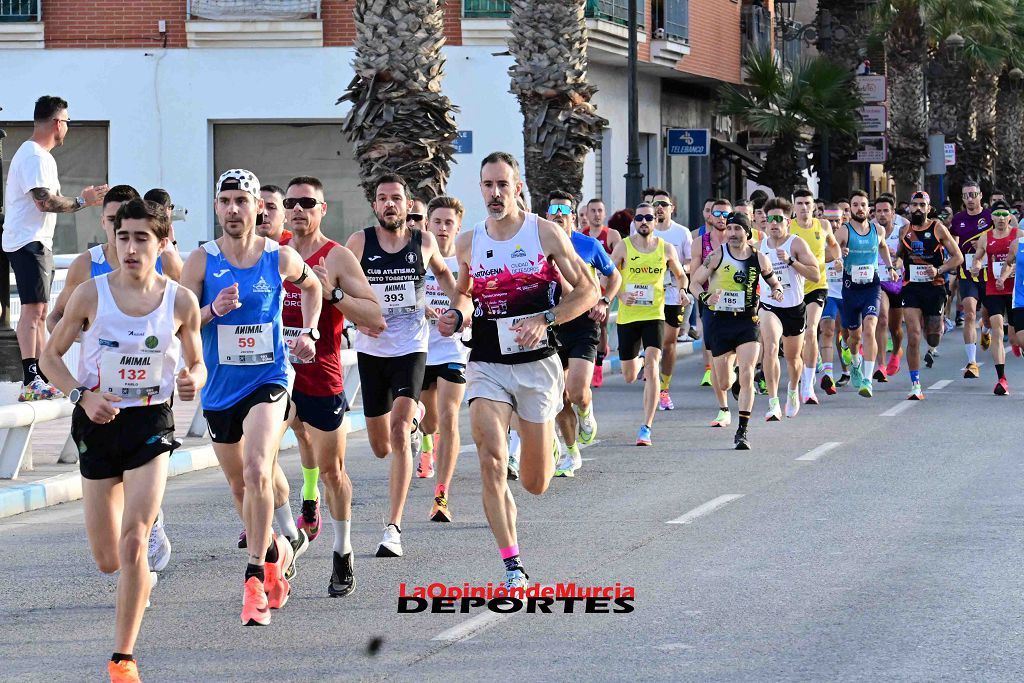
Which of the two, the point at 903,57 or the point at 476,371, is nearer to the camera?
the point at 476,371

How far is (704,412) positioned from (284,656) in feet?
35.1

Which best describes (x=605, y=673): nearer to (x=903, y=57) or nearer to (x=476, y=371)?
(x=476, y=371)

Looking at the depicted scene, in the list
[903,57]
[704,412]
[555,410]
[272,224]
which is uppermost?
[903,57]

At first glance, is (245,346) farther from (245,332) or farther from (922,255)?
(922,255)

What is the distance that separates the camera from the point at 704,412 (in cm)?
1719

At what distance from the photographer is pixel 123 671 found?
6223 millimetres

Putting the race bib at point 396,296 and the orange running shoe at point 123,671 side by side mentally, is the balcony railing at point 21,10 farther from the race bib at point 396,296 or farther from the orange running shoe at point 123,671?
the orange running shoe at point 123,671

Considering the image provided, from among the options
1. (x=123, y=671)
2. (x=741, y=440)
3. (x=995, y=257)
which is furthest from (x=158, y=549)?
(x=995, y=257)

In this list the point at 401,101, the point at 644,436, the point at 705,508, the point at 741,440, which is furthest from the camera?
the point at 401,101

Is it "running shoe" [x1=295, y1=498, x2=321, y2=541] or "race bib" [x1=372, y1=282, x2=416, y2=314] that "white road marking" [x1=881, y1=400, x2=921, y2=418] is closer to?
"race bib" [x1=372, y1=282, x2=416, y2=314]

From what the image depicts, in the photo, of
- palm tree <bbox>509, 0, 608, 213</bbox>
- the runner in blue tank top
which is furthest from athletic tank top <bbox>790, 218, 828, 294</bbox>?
the runner in blue tank top

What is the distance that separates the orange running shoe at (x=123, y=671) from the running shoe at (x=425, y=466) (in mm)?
6259

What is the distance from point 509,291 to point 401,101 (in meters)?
12.0

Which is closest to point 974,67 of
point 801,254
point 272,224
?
point 801,254
